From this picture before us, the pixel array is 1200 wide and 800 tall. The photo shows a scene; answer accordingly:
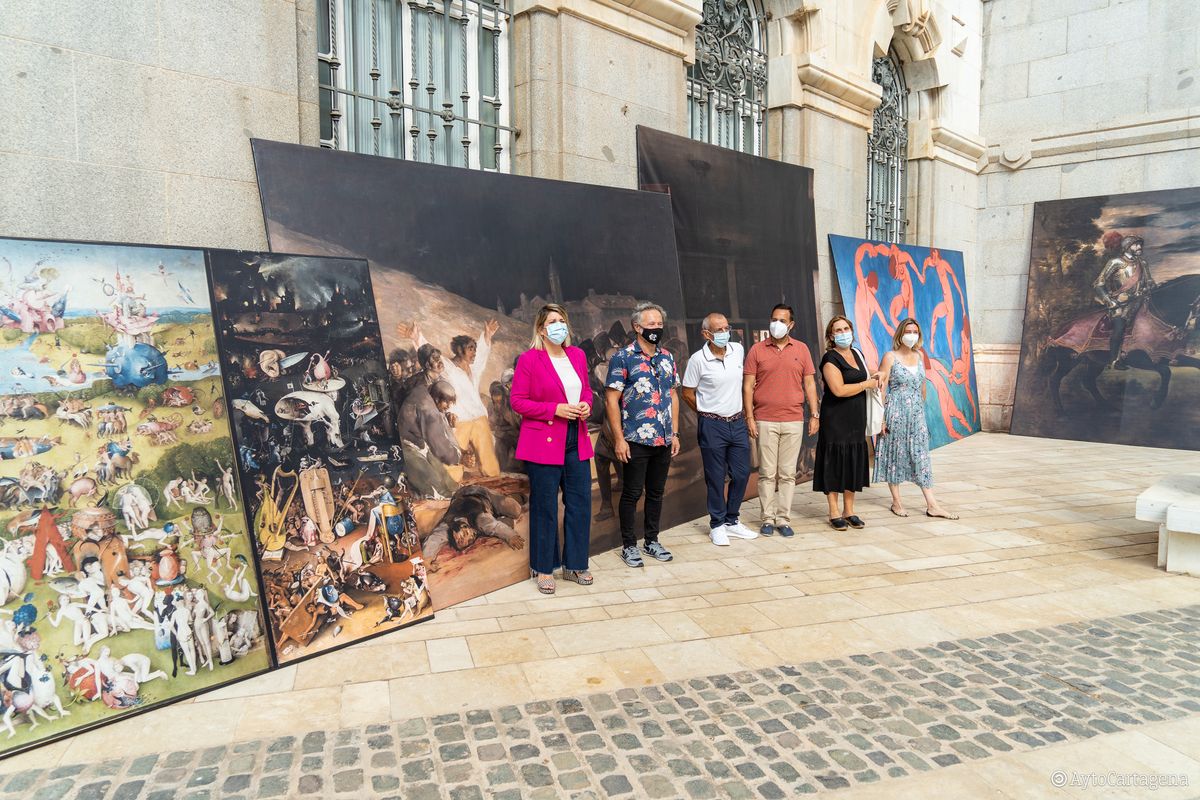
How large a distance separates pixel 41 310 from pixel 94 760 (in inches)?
68.8

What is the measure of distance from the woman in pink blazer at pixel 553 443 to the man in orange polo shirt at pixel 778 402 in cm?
171

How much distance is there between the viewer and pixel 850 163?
32.3 ft

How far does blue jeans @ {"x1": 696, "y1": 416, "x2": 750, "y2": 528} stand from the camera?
588 centimetres

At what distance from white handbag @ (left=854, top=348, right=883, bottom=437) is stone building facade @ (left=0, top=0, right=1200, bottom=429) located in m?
2.80

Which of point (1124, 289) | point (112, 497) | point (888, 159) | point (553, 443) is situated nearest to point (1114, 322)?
point (1124, 289)

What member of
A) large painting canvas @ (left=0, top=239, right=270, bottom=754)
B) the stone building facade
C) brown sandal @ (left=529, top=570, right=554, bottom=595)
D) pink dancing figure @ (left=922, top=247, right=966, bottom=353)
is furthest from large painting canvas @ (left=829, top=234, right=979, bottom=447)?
large painting canvas @ (left=0, top=239, right=270, bottom=754)

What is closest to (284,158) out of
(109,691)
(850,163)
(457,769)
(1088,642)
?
(109,691)

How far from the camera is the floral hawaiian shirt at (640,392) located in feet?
17.4

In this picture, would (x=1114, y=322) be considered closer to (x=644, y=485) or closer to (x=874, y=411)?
(x=874, y=411)

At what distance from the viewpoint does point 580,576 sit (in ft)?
16.4

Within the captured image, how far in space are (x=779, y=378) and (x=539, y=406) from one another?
2210 millimetres

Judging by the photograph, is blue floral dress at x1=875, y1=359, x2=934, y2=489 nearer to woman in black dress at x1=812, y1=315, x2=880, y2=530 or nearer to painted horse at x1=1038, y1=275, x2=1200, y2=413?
woman in black dress at x1=812, y1=315, x2=880, y2=530

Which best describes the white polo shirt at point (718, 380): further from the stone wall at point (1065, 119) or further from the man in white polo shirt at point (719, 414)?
the stone wall at point (1065, 119)

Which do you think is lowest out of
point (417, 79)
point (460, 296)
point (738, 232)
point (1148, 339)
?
point (1148, 339)
